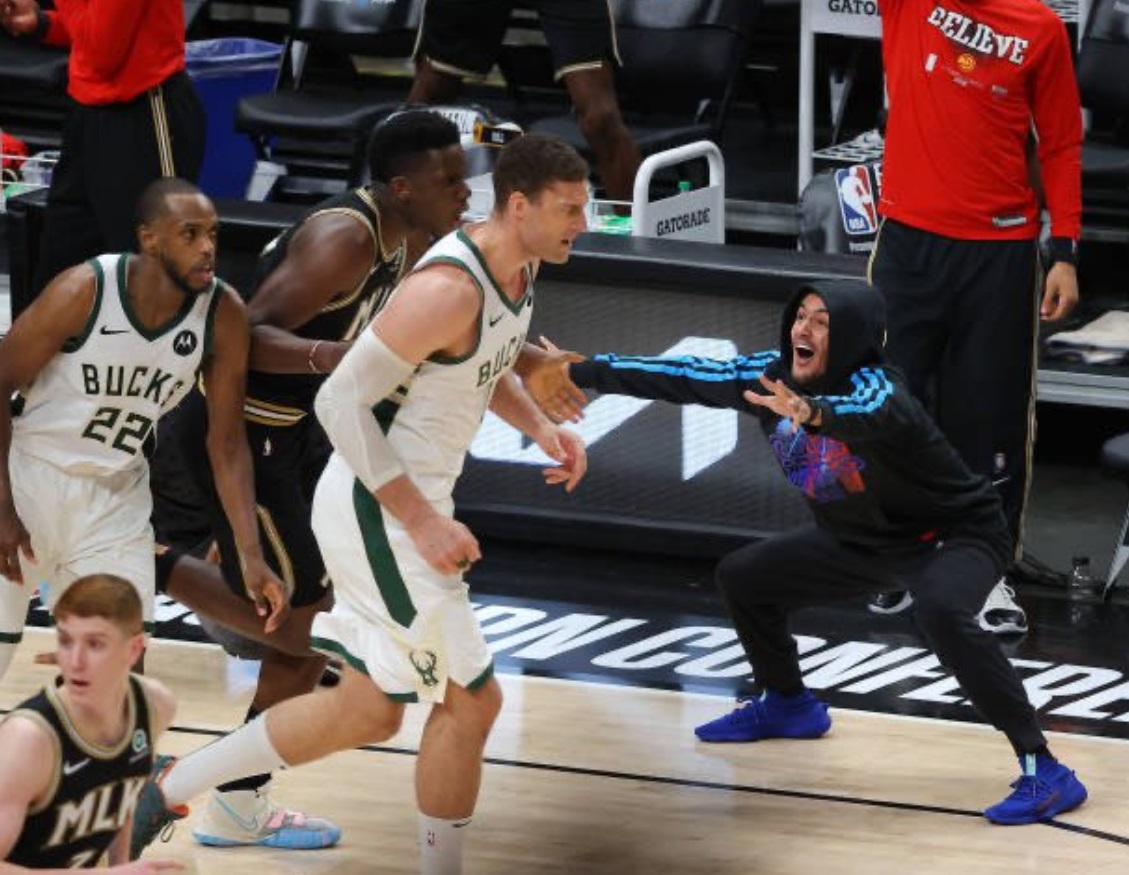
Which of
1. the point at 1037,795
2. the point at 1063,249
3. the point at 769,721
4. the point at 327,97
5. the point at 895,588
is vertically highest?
the point at 1063,249

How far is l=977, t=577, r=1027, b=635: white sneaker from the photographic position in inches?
292

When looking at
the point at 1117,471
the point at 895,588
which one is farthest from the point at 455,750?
the point at 1117,471

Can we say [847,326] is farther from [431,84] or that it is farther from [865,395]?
[431,84]

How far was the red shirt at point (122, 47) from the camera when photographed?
27.0 feet

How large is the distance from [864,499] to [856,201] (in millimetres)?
2507

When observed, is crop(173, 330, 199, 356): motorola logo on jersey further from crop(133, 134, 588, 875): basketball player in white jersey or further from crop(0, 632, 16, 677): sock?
crop(0, 632, 16, 677): sock

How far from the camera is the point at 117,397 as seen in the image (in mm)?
5695

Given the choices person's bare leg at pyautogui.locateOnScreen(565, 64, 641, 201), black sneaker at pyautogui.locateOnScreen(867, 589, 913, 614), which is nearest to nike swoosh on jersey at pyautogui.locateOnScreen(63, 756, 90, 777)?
black sneaker at pyautogui.locateOnScreen(867, 589, 913, 614)

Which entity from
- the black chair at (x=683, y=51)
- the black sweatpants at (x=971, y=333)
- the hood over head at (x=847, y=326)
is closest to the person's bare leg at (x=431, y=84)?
the black chair at (x=683, y=51)

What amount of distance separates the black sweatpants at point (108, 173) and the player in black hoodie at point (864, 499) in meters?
2.62

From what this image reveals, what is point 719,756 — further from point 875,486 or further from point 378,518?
point 378,518

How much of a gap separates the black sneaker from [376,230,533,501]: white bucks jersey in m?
2.61

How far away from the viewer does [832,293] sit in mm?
5945

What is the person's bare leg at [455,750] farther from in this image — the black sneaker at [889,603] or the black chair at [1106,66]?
the black chair at [1106,66]
